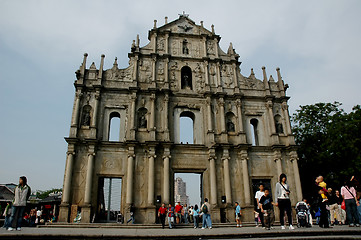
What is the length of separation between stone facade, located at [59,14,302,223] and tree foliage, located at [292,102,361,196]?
188 inches

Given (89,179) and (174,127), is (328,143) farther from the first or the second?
(89,179)

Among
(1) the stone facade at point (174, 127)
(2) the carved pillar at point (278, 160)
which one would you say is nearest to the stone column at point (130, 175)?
(1) the stone facade at point (174, 127)

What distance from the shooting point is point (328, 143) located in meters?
22.4

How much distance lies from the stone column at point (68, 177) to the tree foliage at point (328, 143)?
1931 centimetres

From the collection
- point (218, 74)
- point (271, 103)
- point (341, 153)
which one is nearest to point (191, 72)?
point (218, 74)

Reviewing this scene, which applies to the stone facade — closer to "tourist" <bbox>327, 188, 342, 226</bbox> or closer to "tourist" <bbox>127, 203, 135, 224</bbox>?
"tourist" <bbox>127, 203, 135, 224</bbox>

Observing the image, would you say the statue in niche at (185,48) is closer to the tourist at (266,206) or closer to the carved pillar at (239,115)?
the carved pillar at (239,115)

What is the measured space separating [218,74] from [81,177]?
12.7 metres

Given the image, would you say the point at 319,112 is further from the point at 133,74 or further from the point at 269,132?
the point at 133,74

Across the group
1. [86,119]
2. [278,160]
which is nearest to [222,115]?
[278,160]

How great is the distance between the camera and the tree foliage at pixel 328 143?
21.3 m

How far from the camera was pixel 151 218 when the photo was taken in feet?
53.6

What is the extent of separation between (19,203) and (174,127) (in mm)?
12086

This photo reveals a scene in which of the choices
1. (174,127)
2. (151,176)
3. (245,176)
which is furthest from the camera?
(174,127)
